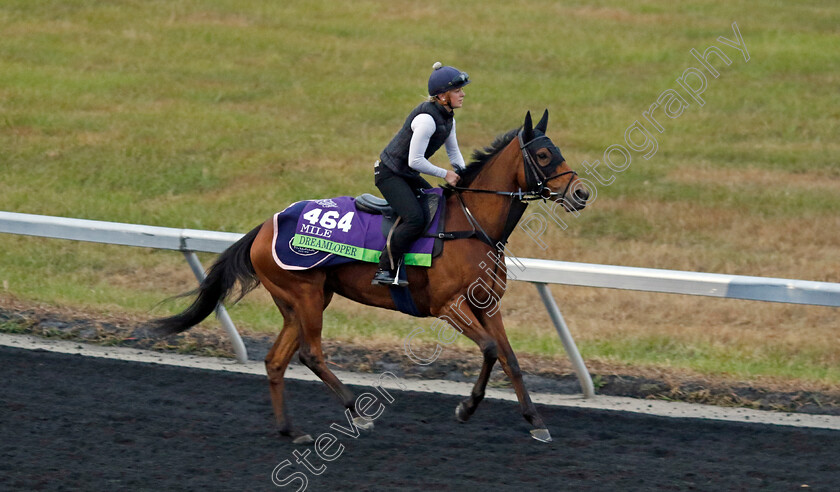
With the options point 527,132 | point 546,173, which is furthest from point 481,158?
point 546,173

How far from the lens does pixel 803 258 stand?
11281 mm

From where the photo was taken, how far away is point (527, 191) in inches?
262

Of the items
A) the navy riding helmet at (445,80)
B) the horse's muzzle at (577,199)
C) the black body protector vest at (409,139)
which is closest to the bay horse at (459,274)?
the horse's muzzle at (577,199)

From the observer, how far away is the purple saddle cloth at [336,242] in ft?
22.0

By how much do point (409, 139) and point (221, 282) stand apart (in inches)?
61.0

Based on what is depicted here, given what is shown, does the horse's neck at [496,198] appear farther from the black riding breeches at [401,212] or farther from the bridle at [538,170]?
the black riding breeches at [401,212]

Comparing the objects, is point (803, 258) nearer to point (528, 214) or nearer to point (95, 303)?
point (528, 214)

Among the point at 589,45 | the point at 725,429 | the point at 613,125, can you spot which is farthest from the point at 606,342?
the point at 589,45

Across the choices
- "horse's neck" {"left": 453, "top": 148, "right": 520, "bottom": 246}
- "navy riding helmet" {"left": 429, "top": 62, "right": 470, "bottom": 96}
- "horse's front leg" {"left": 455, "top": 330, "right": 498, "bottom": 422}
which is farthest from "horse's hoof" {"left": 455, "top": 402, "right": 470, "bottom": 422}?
"navy riding helmet" {"left": 429, "top": 62, "right": 470, "bottom": 96}

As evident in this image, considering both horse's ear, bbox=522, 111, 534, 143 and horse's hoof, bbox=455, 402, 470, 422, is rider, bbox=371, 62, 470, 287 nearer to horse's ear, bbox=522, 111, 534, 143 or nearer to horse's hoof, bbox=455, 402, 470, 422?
horse's ear, bbox=522, 111, 534, 143

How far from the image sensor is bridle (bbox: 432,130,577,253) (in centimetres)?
651

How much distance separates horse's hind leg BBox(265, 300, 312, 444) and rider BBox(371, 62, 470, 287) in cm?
62

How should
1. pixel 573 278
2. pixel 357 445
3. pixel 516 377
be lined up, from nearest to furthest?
pixel 357 445 < pixel 516 377 < pixel 573 278

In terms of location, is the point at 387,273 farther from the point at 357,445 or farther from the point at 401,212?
the point at 357,445
